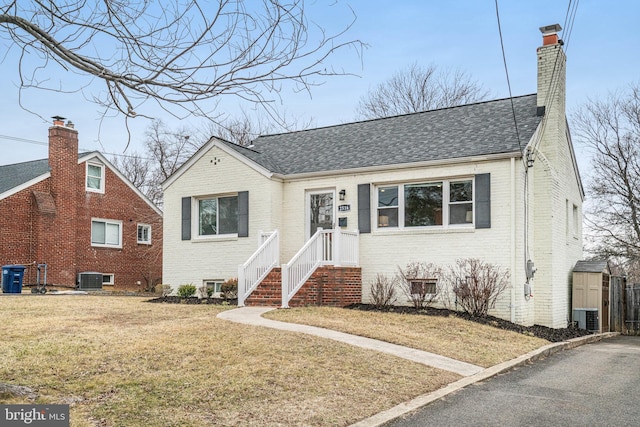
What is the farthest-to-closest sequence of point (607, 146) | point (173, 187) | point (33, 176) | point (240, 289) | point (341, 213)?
point (607, 146), point (33, 176), point (173, 187), point (341, 213), point (240, 289)

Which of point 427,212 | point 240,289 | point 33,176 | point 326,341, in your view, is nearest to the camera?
point 326,341

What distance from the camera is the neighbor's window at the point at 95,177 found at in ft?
90.6

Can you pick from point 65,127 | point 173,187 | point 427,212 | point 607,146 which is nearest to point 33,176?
point 65,127

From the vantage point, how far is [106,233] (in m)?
28.3

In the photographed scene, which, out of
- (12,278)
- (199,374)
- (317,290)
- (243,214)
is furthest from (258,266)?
(12,278)

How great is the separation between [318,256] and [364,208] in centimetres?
205

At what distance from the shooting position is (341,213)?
56.4 feet

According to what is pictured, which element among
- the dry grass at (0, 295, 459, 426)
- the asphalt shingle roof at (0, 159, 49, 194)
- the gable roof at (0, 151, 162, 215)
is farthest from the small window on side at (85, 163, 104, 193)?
the dry grass at (0, 295, 459, 426)

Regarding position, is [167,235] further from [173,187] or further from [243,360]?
[243,360]

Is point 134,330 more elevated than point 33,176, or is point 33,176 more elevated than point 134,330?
point 33,176

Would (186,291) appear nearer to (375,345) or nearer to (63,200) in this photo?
(375,345)

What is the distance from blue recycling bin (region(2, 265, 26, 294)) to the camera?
20266 mm

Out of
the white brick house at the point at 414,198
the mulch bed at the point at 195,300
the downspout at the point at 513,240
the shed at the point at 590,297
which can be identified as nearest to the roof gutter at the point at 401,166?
the white brick house at the point at 414,198

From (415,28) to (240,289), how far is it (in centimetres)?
832
